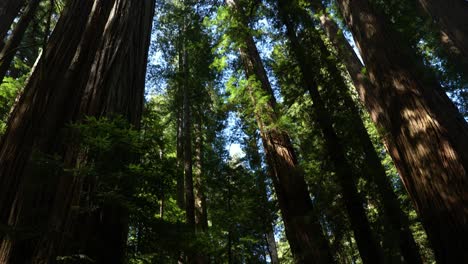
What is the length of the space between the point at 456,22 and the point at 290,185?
13.0ft

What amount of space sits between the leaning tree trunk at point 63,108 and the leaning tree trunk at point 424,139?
2.76 m

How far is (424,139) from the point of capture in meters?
3.03

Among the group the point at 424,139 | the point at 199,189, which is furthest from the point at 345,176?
the point at 199,189

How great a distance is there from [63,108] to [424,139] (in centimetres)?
365

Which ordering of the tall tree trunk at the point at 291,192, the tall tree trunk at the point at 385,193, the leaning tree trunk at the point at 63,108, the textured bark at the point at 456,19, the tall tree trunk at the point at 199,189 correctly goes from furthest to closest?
the tall tree trunk at the point at 199,189, the textured bark at the point at 456,19, the tall tree trunk at the point at 385,193, the tall tree trunk at the point at 291,192, the leaning tree trunk at the point at 63,108

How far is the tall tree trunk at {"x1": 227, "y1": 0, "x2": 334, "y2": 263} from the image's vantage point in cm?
436

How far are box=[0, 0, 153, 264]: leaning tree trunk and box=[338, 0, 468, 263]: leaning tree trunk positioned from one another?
2759mm

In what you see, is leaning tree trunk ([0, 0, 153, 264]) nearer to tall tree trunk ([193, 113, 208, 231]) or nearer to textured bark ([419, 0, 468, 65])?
textured bark ([419, 0, 468, 65])

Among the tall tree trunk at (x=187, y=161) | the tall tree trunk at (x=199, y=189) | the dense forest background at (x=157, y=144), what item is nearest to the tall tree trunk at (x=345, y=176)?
the dense forest background at (x=157, y=144)

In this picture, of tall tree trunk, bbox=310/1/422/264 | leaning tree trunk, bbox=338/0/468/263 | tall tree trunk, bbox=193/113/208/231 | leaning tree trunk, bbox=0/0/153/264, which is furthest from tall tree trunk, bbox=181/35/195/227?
leaning tree trunk, bbox=338/0/468/263

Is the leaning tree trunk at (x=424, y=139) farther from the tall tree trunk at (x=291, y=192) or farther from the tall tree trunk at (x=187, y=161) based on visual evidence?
the tall tree trunk at (x=187, y=161)

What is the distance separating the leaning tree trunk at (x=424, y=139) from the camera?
2639 millimetres

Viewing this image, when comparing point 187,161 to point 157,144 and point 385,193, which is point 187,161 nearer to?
point 385,193

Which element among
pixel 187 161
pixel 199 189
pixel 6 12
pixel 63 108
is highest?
pixel 6 12
